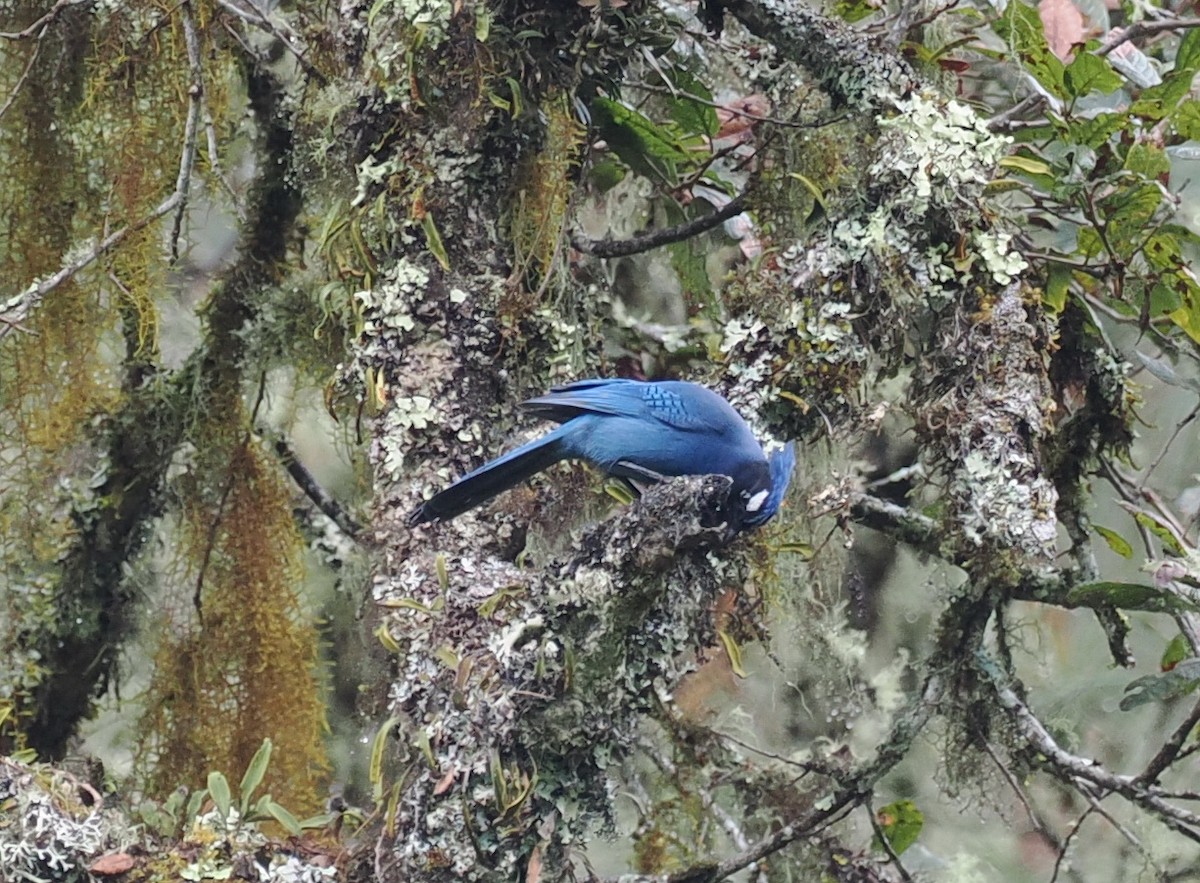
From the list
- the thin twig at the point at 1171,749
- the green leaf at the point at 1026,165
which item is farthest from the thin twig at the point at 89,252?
the thin twig at the point at 1171,749

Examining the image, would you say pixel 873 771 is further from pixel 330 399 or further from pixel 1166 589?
pixel 330 399

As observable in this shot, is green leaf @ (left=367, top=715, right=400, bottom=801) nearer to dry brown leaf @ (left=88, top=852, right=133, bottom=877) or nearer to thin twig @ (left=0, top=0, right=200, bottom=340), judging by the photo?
dry brown leaf @ (left=88, top=852, right=133, bottom=877)

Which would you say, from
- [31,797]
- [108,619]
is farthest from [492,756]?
[108,619]

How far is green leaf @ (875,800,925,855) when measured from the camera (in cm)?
361

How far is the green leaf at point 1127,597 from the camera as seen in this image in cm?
303

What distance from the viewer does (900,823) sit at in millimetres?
3623

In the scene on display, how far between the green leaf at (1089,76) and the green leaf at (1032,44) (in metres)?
0.02

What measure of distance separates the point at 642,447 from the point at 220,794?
1.16 metres

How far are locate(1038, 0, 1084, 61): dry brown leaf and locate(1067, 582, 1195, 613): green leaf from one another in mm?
1260

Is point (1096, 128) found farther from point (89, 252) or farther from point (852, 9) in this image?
point (89, 252)

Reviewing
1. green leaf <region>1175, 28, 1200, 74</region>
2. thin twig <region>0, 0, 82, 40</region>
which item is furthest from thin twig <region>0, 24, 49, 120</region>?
green leaf <region>1175, 28, 1200, 74</region>

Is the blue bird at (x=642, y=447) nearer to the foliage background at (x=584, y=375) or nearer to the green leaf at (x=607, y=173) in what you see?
the foliage background at (x=584, y=375)

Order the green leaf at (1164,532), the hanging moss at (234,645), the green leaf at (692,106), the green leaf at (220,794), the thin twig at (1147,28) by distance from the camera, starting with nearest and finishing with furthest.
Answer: the green leaf at (220,794) → the green leaf at (1164,532) → the thin twig at (1147,28) → the green leaf at (692,106) → the hanging moss at (234,645)

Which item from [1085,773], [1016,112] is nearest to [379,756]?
[1085,773]
